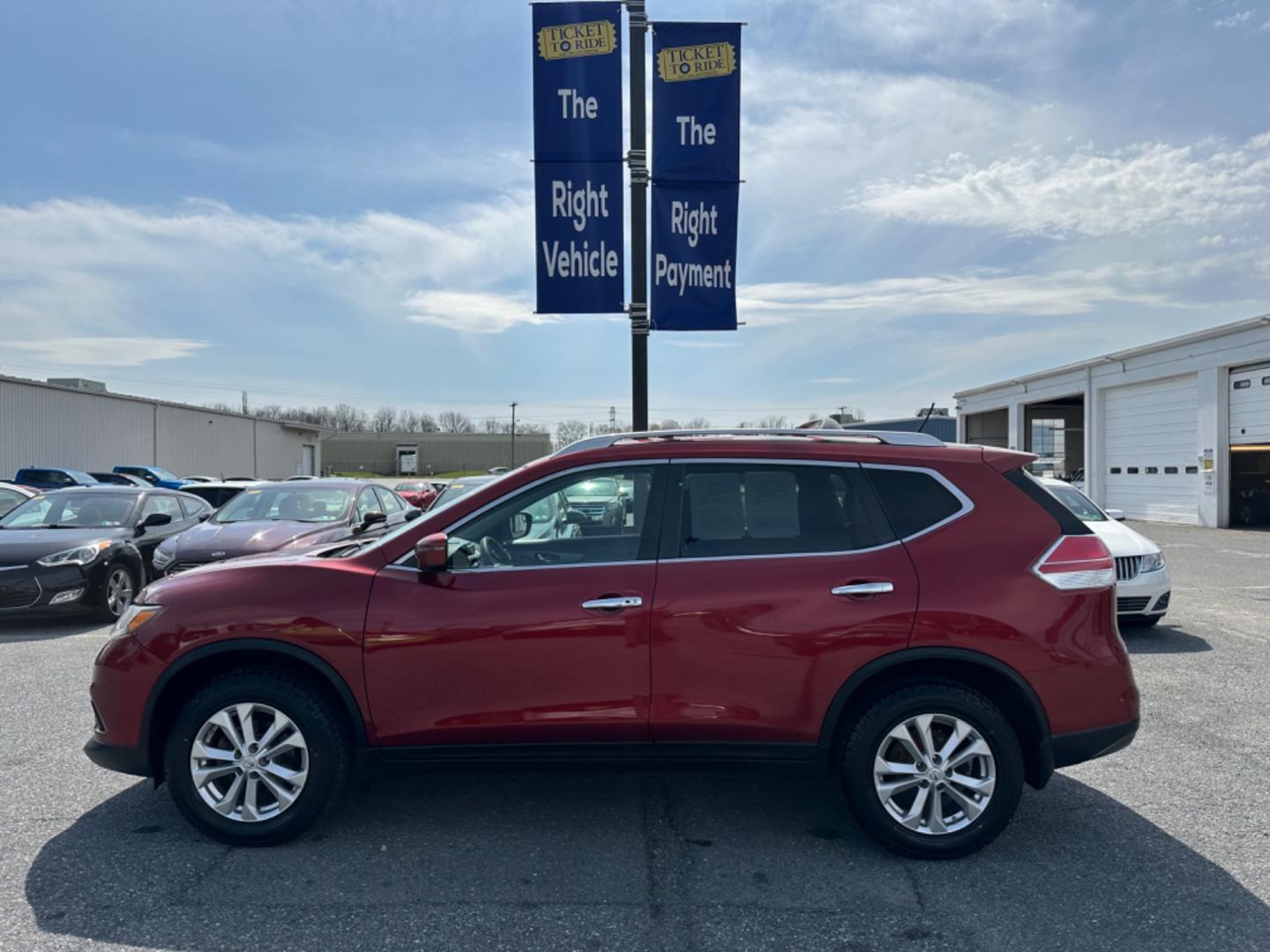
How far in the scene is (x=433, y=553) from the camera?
11.4 ft

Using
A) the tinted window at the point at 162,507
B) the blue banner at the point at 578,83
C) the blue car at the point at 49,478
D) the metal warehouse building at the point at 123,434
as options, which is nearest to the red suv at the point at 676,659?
the blue banner at the point at 578,83

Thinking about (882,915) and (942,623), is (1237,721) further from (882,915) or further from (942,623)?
(882,915)

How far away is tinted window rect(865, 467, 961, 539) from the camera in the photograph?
12.0 ft

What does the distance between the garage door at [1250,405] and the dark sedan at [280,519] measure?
21.0 m

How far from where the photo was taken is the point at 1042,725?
3.52 meters

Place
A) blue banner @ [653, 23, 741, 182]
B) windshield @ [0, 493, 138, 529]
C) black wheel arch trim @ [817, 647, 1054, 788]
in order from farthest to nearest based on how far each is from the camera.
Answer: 1. windshield @ [0, 493, 138, 529]
2. blue banner @ [653, 23, 741, 182]
3. black wheel arch trim @ [817, 647, 1054, 788]

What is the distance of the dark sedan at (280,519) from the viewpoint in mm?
8664

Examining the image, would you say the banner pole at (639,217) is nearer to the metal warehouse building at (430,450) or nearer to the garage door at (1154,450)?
the garage door at (1154,450)

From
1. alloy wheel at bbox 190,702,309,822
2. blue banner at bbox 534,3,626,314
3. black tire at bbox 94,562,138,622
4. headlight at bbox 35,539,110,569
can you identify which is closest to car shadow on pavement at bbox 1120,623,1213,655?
blue banner at bbox 534,3,626,314

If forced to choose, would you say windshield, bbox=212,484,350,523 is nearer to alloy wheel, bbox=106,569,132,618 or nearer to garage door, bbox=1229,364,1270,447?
alloy wheel, bbox=106,569,132,618

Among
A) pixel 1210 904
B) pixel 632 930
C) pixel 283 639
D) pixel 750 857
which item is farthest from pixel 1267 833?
pixel 283 639

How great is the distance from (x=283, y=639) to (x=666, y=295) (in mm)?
4821

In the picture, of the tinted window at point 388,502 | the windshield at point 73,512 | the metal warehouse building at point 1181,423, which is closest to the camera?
the windshield at point 73,512

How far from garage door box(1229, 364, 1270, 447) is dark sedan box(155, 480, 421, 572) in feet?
69.1
